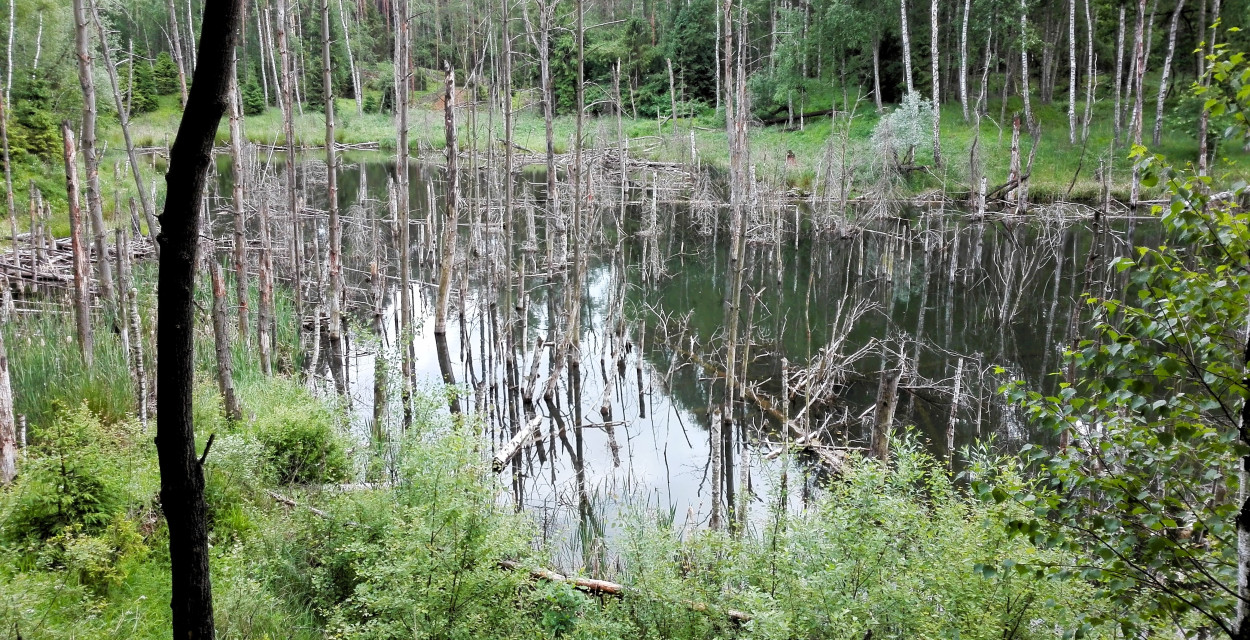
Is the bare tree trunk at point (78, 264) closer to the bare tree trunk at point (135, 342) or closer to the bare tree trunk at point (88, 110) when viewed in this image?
the bare tree trunk at point (135, 342)

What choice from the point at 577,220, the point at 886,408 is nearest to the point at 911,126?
the point at 577,220

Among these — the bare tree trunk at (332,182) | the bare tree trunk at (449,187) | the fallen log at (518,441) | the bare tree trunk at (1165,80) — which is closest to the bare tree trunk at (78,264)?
the bare tree trunk at (332,182)

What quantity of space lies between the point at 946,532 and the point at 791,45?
112 ft

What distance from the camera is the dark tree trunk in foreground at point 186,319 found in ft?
5.80

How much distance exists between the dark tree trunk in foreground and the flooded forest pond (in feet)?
13.3

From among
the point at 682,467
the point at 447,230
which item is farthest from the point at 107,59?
the point at 682,467

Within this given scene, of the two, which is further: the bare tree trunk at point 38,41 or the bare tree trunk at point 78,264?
the bare tree trunk at point 38,41

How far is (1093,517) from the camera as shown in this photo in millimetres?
2389

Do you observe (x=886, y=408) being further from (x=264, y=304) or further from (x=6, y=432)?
(x=264, y=304)

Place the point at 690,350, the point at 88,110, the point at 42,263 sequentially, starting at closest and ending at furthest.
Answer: the point at 88,110
the point at 690,350
the point at 42,263

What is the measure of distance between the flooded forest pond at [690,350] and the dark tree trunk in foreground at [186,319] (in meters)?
4.04

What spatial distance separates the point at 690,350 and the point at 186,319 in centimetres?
1147

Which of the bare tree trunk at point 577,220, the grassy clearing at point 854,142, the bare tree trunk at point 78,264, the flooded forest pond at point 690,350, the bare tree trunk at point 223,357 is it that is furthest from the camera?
the grassy clearing at point 854,142

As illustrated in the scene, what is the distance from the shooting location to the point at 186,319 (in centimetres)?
192
